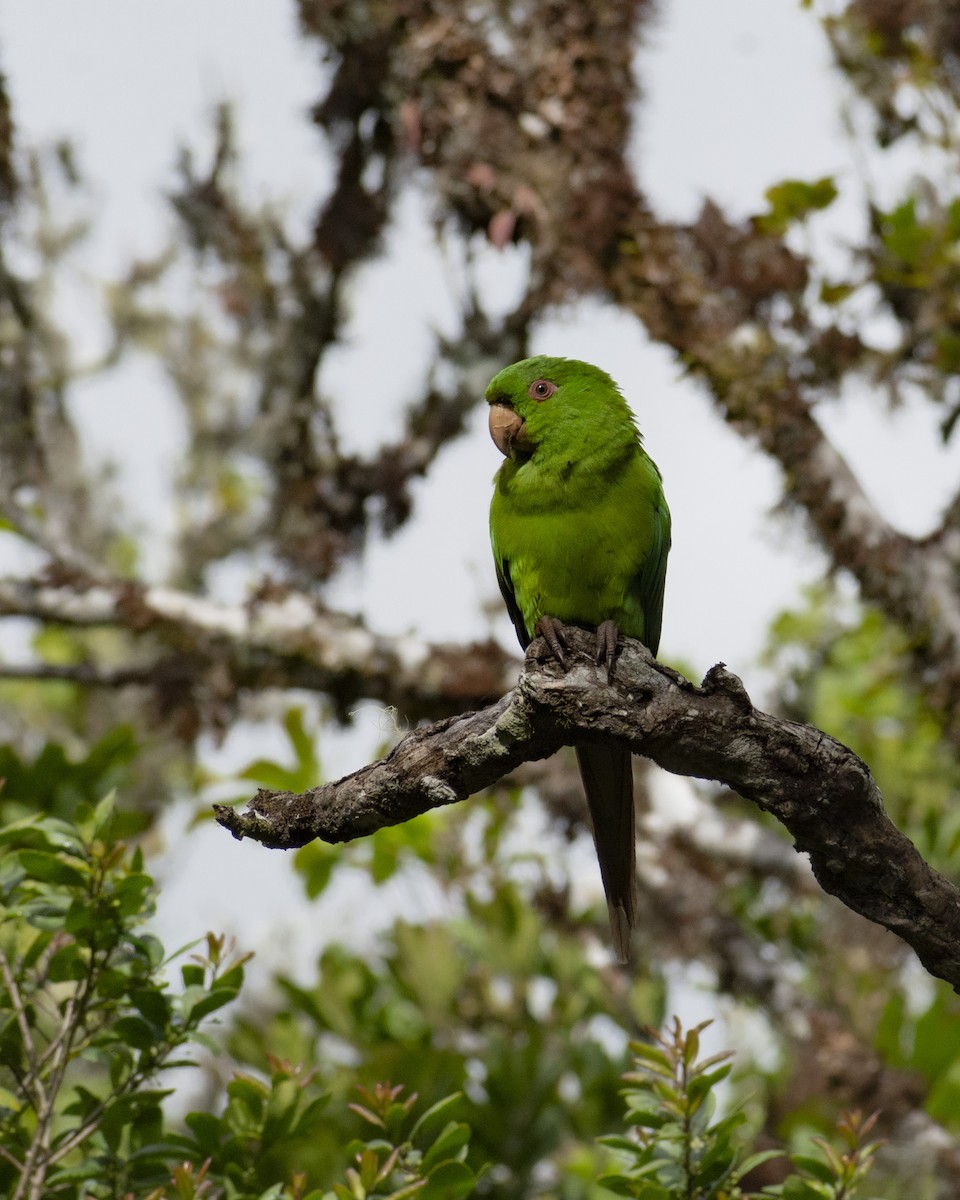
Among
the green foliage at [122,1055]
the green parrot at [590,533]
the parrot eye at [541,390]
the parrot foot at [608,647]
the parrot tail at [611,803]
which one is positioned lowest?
the green foliage at [122,1055]

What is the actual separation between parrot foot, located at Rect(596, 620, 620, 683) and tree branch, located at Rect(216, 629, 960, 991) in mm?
28

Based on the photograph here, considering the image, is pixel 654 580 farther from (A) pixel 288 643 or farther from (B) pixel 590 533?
(A) pixel 288 643

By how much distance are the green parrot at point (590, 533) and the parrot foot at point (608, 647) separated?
62cm

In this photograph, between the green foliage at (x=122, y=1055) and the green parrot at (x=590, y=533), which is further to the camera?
the green parrot at (x=590, y=533)

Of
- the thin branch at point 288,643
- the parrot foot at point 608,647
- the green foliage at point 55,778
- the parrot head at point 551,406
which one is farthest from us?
the thin branch at point 288,643

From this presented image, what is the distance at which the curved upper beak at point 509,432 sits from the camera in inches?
147

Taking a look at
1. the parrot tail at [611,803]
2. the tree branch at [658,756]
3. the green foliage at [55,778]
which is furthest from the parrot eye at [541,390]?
the green foliage at [55,778]

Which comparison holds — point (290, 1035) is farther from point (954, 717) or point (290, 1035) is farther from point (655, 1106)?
point (954, 717)

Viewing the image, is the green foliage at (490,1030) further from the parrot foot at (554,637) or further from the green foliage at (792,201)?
the green foliage at (792,201)

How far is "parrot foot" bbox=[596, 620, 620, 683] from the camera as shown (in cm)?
248

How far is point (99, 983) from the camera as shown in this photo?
258 centimetres

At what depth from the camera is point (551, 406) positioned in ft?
12.2

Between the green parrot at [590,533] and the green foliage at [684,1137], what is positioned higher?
the green parrot at [590,533]

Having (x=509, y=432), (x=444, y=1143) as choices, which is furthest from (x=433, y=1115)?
(x=509, y=432)
